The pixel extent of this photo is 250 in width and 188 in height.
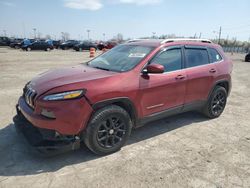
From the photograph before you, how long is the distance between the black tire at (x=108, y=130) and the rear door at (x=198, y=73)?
5.24 feet

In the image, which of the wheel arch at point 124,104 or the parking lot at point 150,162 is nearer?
the parking lot at point 150,162

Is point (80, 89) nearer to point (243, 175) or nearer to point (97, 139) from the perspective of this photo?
point (97, 139)

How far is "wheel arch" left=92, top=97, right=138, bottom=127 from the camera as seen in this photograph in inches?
129

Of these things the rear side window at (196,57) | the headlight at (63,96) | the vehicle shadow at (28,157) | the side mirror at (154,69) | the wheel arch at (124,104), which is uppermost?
the rear side window at (196,57)

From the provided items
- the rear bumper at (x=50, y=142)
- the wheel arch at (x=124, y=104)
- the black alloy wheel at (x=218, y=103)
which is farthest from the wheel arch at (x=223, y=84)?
the rear bumper at (x=50, y=142)

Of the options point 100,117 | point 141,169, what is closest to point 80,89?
point 100,117

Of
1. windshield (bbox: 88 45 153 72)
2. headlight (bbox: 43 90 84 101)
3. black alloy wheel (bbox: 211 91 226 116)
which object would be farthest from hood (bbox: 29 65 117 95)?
black alloy wheel (bbox: 211 91 226 116)

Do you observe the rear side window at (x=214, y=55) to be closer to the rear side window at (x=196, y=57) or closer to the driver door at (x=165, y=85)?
the rear side window at (x=196, y=57)

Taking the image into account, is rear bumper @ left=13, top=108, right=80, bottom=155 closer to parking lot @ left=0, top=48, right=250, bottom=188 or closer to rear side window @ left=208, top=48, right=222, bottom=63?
parking lot @ left=0, top=48, right=250, bottom=188

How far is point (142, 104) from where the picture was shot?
12.4ft

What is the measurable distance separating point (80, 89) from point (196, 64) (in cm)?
267

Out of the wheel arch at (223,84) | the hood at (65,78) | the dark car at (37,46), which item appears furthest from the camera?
the dark car at (37,46)

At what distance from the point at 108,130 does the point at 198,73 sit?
2300 mm

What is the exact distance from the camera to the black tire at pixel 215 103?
200 inches
